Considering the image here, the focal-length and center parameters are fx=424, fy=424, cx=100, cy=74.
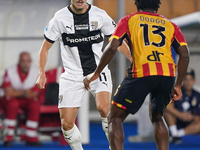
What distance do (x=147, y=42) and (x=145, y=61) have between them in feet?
0.50

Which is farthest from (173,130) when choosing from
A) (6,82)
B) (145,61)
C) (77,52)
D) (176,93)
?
(145,61)

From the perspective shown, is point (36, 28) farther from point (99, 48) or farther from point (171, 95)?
point (171, 95)

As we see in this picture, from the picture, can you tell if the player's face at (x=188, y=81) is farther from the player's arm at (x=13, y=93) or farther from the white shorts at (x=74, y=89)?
the white shorts at (x=74, y=89)

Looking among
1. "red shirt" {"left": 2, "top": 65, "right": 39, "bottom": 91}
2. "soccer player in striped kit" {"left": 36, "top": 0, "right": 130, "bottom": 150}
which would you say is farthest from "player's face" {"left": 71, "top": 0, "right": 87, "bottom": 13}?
"red shirt" {"left": 2, "top": 65, "right": 39, "bottom": 91}

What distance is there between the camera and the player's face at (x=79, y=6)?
4059 millimetres

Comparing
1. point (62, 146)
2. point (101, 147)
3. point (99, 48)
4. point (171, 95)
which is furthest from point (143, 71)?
point (62, 146)

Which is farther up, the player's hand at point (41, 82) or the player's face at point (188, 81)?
the player's hand at point (41, 82)

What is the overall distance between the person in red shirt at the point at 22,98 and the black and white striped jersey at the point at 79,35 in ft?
9.12

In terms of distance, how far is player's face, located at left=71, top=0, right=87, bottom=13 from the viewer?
406cm

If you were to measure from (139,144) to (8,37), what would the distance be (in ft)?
10.6

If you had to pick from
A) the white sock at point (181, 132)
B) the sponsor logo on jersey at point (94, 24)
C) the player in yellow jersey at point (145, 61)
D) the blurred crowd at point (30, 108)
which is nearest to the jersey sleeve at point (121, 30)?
the player in yellow jersey at point (145, 61)

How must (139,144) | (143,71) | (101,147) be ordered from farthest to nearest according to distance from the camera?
(139,144) → (101,147) → (143,71)

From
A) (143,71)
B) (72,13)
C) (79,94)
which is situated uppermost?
(72,13)

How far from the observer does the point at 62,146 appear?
261 inches
